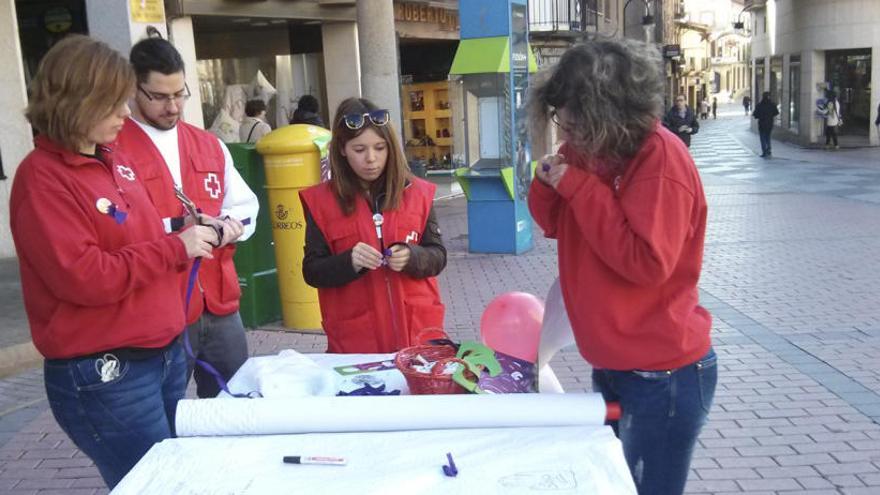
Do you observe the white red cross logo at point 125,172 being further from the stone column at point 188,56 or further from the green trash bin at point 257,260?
the stone column at point 188,56

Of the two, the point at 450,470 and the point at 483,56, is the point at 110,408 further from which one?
the point at 483,56

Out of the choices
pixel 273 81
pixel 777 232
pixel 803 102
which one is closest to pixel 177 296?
pixel 777 232

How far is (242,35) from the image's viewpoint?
13.6 metres

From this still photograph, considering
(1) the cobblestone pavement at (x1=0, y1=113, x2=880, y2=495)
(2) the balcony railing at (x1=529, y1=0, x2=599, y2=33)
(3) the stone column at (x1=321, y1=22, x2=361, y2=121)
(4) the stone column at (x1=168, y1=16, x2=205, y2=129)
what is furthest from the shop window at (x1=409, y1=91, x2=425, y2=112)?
(4) the stone column at (x1=168, y1=16, x2=205, y2=129)

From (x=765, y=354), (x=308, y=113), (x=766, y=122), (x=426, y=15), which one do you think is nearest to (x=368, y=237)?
(x=765, y=354)

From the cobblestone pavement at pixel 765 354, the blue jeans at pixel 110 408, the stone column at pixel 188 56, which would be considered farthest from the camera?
the stone column at pixel 188 56

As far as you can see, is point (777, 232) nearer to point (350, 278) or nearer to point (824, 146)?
point (350, 278)

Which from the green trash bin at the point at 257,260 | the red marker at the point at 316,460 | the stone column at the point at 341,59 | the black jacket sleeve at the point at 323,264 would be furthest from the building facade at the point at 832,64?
the red marker at the point at 316,460

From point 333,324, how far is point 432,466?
119 cm

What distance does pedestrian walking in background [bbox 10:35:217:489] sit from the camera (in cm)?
198

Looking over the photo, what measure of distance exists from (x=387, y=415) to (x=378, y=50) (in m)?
8.57

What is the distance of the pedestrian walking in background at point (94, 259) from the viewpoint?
1.98 metres

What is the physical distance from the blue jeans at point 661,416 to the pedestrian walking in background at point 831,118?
73.0ft

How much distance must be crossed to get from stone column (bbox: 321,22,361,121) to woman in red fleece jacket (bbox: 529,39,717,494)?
11.5 m
